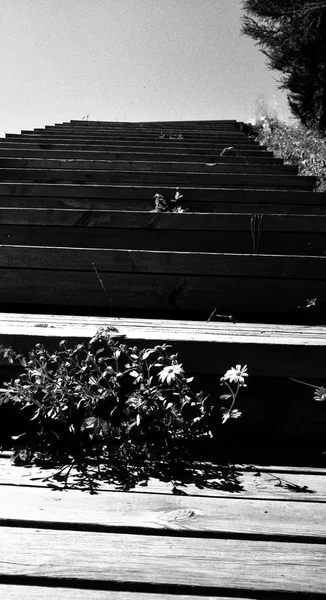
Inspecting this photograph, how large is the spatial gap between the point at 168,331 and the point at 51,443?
57 cm

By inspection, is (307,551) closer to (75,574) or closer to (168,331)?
(75,574)

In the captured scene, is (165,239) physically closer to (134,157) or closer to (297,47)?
(134,157)

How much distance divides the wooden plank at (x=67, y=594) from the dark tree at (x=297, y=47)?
54.5 feet

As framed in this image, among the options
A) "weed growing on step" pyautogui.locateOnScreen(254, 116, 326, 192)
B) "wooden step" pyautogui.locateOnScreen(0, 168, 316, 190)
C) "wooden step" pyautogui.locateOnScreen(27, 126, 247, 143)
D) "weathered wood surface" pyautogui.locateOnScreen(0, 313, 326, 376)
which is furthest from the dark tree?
"weathered wood surface" pyautogui.locateOnScreen(0, 313, 326, 376)

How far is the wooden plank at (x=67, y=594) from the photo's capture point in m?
1.19

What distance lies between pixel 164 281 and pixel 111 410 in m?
0.88

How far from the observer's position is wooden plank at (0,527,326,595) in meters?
1.24

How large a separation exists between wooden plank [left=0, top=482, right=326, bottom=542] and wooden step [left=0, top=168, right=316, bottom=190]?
279cm

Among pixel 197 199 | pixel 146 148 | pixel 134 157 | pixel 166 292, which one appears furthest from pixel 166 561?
pixel 146 148

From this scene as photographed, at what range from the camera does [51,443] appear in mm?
1815

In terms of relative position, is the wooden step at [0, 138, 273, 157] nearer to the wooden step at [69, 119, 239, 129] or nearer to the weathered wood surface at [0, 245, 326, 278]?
the wooden step at [69, 119, 239, 129]

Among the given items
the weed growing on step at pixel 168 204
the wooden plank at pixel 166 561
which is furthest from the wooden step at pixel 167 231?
the wooden plank at pixel 166 561

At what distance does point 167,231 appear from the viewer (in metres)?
3.00

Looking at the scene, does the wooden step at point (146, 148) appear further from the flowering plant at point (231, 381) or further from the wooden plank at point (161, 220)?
the flowering plant at point (231, 381)
